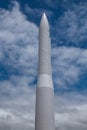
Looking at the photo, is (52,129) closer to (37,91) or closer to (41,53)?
(37,91)

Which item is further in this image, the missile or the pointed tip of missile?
the pointed tip of missile

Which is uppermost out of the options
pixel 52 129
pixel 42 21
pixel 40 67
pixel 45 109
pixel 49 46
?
pixel 42 21

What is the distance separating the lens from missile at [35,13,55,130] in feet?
133

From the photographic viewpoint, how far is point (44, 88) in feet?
139

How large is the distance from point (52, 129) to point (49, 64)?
1102 centimetres

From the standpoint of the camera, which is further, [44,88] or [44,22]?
[44,22]

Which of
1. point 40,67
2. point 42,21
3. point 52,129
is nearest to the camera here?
point 52,129

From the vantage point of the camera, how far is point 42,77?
142ft

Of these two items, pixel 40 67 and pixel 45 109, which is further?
pixel 40 67

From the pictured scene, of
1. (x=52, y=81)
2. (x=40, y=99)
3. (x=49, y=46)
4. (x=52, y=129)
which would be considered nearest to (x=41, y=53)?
(x=49, y=46)

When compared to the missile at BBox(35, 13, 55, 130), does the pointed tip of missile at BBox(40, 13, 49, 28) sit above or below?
above

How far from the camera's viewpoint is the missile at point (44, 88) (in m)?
40.4

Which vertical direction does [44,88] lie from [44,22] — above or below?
below

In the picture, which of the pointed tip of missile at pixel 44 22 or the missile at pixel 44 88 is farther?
the pointed tip of missile at pixel 44 22
